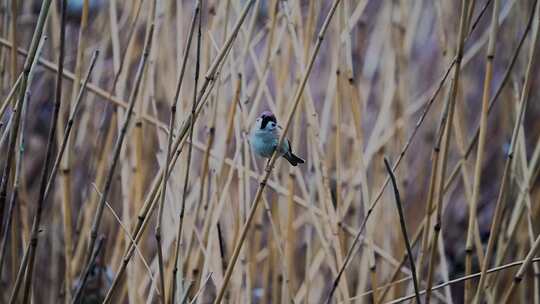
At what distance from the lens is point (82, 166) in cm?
183

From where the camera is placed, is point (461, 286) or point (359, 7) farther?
point (461, 286)

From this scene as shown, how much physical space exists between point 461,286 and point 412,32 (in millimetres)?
924

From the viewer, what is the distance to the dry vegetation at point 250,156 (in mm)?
800

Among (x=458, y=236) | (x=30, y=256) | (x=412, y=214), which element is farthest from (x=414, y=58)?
(x=30, y=256)

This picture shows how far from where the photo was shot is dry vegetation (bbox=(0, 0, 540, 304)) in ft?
2.62

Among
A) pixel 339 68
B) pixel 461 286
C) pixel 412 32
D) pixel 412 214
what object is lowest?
pixel 461 286

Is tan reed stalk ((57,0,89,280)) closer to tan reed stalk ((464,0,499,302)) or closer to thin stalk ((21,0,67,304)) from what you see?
thin stalk ((21,0,67,304))

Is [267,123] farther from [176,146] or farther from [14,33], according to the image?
[14,33]

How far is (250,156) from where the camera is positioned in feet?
4.43

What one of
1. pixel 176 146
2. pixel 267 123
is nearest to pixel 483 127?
pixel 267 123

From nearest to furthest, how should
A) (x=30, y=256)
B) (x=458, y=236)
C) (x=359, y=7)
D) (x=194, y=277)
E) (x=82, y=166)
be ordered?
(x=30, y=256) < (x=194, y=277) < (x=359, y=7) < (x=82, y=166) < (x=458, y=236)

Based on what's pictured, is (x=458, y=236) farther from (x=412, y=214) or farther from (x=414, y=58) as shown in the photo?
(x=414, y=58)

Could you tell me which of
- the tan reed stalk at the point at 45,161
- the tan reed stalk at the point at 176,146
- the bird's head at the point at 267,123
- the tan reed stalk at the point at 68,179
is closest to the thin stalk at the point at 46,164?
the tan reed stalk at the point at 45,161

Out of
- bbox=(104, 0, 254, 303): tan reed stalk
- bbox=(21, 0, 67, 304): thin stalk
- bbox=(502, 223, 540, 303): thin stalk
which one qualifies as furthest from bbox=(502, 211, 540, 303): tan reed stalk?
bbox=(21, 0, 67, 304): thin stalk
